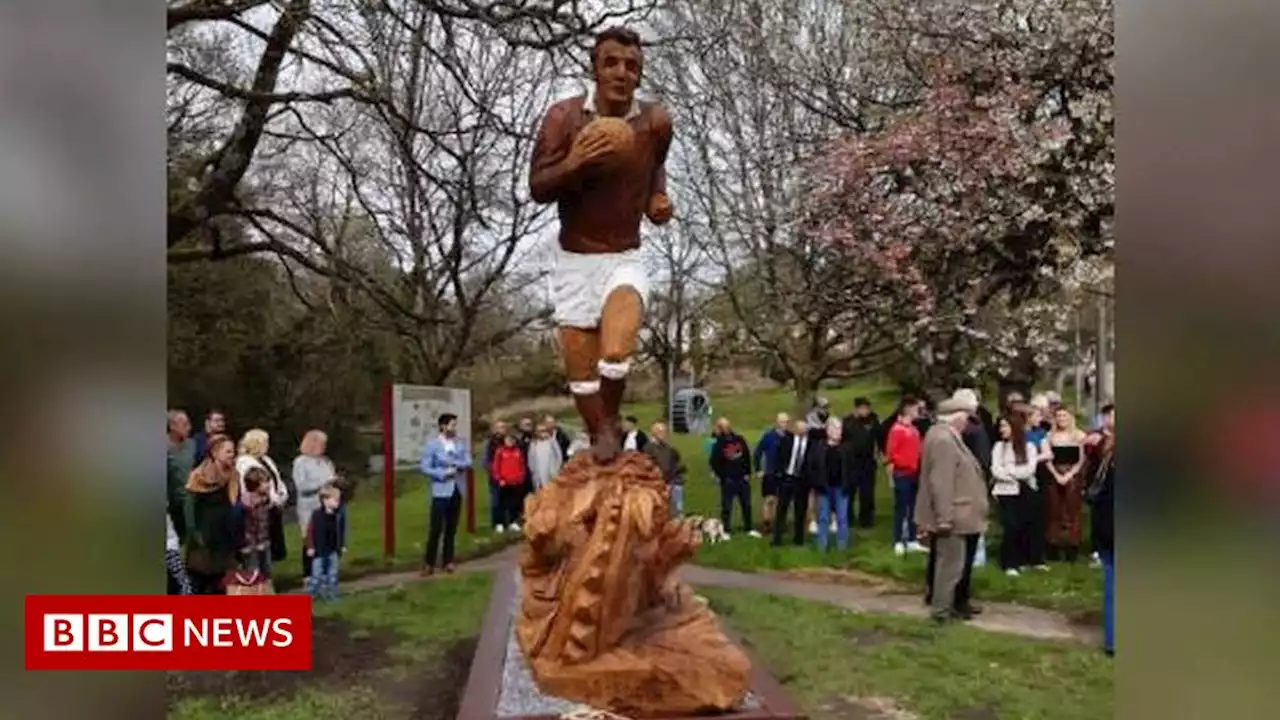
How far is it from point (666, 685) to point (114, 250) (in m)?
2.38

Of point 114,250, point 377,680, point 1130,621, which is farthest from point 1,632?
point 377,680

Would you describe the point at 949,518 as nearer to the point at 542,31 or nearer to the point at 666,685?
the point at 666,685

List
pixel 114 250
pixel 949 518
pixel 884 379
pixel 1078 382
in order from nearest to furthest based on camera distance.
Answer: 1. pixel 114 250
2. pixel 949 518
3. pixel 1078 382
4. pixel 884 379

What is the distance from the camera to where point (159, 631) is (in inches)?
122

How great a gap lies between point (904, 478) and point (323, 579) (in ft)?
13.5

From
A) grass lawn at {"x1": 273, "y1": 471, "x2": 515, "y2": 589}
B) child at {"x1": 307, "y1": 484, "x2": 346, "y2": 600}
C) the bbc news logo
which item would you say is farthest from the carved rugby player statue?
grass lawn at {"x1": 273, "y1": 471, "x2": 515, "y2": 589}

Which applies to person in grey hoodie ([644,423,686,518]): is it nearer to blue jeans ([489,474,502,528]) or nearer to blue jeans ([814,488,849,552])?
blue jeans ([814,488,849,552])

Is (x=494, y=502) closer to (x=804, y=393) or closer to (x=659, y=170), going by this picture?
(x=804, y=393)

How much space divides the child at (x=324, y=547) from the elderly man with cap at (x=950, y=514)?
3.83 meters

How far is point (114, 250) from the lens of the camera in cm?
273

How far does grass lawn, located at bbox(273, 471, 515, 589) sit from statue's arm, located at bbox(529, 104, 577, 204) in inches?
166

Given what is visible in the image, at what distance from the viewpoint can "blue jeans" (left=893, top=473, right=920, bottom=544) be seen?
26.7 ft

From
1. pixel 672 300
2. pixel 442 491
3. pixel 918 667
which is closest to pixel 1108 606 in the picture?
pixel 918 667

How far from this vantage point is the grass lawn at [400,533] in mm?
7922
